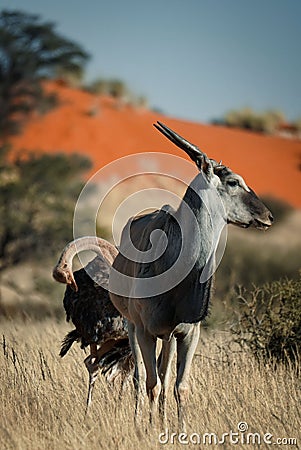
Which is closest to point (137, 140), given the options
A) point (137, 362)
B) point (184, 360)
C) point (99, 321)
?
point (99, 321)

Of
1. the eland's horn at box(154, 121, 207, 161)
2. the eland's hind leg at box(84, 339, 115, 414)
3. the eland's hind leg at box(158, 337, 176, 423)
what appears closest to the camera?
the eland's horn at box(154, 121, 207, 161)

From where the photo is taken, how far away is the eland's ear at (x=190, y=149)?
6.13 metres

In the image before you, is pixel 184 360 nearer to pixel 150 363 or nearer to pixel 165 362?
pixel 150 363

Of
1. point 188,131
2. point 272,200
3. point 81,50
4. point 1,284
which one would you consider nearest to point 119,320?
point 1,284

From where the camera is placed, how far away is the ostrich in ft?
26.5

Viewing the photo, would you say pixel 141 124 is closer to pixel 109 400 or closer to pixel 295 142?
pixel 295 142

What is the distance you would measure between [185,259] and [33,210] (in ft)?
68.8

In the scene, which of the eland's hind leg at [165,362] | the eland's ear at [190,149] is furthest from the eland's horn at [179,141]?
the eland's hind leg at [165,362]

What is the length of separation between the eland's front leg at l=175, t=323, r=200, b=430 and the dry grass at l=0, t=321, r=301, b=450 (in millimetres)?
175

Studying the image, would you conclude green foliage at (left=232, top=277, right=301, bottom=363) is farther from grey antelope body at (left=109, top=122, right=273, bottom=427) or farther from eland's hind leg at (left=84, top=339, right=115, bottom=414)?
grey antelope body at (left=109, top=122, right=273, bottom=427)

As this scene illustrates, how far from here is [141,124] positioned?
162 feet

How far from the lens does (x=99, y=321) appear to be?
8.10 meters

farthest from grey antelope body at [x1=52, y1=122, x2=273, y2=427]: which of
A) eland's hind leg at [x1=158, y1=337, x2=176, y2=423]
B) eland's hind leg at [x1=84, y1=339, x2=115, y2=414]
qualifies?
eland's hind leg at [x1=84, y1=339, x2=115, y2=414]

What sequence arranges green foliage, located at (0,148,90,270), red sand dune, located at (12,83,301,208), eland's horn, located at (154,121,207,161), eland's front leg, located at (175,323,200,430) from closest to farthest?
eland's horn, located at (154,121,207,161)
eland's front leg, located at (175,323,200,430)
green foliage, located at (0,148,90,270)
red sand dune, located at (12,83,301,208)
